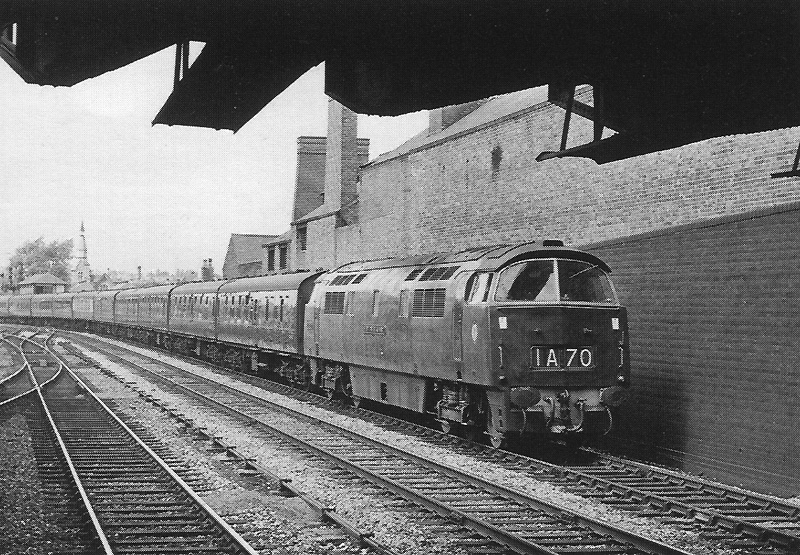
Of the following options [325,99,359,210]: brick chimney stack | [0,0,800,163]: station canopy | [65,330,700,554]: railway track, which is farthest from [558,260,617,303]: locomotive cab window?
[325,99,359,210]: brick chimney stack

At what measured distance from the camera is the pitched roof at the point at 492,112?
18978mm

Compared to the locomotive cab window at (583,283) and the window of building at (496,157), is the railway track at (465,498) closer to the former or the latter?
the locomotive cab window at (583,283)

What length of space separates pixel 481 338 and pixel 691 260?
279 cm

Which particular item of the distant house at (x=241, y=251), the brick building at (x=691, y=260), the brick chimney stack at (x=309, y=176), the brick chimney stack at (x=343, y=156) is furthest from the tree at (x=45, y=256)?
the brick building at (x=691, y=260)

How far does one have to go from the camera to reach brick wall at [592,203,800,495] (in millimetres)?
9648

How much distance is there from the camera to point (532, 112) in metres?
17.7

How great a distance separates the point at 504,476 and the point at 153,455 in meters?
4.58

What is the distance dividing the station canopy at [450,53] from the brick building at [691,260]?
3.29m

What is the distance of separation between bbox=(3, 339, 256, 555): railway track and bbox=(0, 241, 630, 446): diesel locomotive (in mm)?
4097

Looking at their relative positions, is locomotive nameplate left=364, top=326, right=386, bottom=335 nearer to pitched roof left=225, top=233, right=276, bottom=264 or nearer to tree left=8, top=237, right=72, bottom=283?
pitched roof left=225, top=233, right=276, bottom=264

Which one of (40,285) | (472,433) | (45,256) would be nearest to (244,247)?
(472,433)

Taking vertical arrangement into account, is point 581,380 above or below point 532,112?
below

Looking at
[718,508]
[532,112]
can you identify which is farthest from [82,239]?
[718,508]

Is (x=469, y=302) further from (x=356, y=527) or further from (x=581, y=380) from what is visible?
(x=356, y=527)
